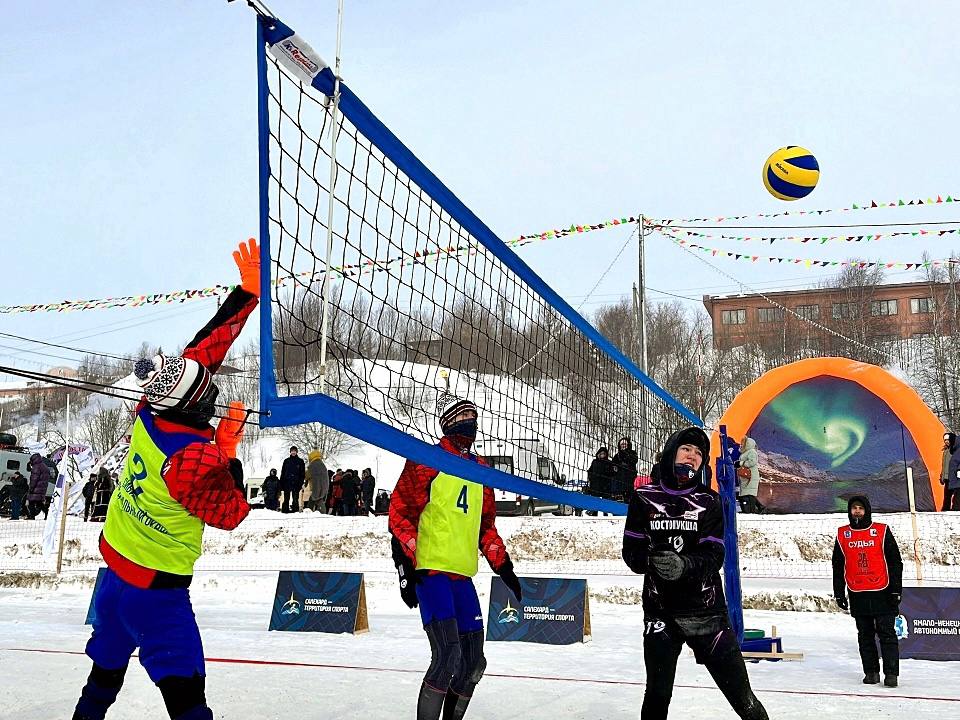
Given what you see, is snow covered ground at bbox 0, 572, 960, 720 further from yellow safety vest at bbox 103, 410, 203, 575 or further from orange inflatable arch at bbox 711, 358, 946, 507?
orange inflatable arch at bbox 711, 358, 946, 507

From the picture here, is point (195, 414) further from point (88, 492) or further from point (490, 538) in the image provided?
point (88, 492)

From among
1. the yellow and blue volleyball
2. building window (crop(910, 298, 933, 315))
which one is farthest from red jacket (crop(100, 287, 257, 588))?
building window (crop(910, 298, 933, 315))

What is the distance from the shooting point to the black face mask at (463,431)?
14.5 ft

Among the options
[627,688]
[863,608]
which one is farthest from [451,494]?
[863,608]

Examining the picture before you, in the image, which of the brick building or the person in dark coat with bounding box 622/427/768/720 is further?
the brick building

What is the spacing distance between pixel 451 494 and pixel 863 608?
3.70 m

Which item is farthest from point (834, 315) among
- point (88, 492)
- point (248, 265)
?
point (248, 265)

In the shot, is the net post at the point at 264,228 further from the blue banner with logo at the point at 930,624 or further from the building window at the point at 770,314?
the building window at the point at 770,314

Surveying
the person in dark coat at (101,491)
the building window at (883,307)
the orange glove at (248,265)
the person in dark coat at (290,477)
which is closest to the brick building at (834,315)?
the building window at (883,307)

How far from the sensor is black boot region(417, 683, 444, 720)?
4.22 m

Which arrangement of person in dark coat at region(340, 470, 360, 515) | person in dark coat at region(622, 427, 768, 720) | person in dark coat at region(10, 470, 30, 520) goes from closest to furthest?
Answer: person in dark coat at region(622, 427, 768, 720) < person in dark coat at region(340, 470, 360, 515) < person in dark coat at region(10, 470, 30, 520)

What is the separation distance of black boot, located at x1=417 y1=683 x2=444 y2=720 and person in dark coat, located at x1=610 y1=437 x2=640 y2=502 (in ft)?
8.68

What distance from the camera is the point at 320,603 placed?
912cm

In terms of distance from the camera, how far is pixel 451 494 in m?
4.58
